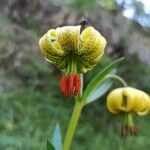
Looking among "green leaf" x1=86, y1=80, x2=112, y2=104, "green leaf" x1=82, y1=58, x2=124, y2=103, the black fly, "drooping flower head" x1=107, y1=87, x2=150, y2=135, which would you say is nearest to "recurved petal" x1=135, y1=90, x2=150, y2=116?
"drooping flower head" x1=107, y1=87, x2=150, y2=135

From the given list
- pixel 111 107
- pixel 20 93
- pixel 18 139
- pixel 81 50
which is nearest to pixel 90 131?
pixel 20 93

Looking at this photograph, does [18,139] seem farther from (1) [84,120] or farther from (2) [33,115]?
(1) [84,120]

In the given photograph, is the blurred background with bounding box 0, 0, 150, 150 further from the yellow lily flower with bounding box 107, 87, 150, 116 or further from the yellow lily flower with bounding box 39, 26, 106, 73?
the yellow lily flower with bounding box 39, 26, 106, 73

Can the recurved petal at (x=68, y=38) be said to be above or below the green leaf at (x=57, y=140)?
above

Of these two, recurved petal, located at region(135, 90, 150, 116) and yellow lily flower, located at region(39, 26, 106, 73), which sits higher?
recurved petal, located at region(135, 90, 150, 116)

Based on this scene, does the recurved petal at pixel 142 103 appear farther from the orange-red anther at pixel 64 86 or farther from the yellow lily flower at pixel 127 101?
the orange-red anther at pixel 64 86

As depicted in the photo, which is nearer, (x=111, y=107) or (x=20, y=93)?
(x=111, y=107)

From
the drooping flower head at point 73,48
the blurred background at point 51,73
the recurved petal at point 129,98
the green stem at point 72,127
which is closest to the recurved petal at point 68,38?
the drooping flower head at point 73,48
